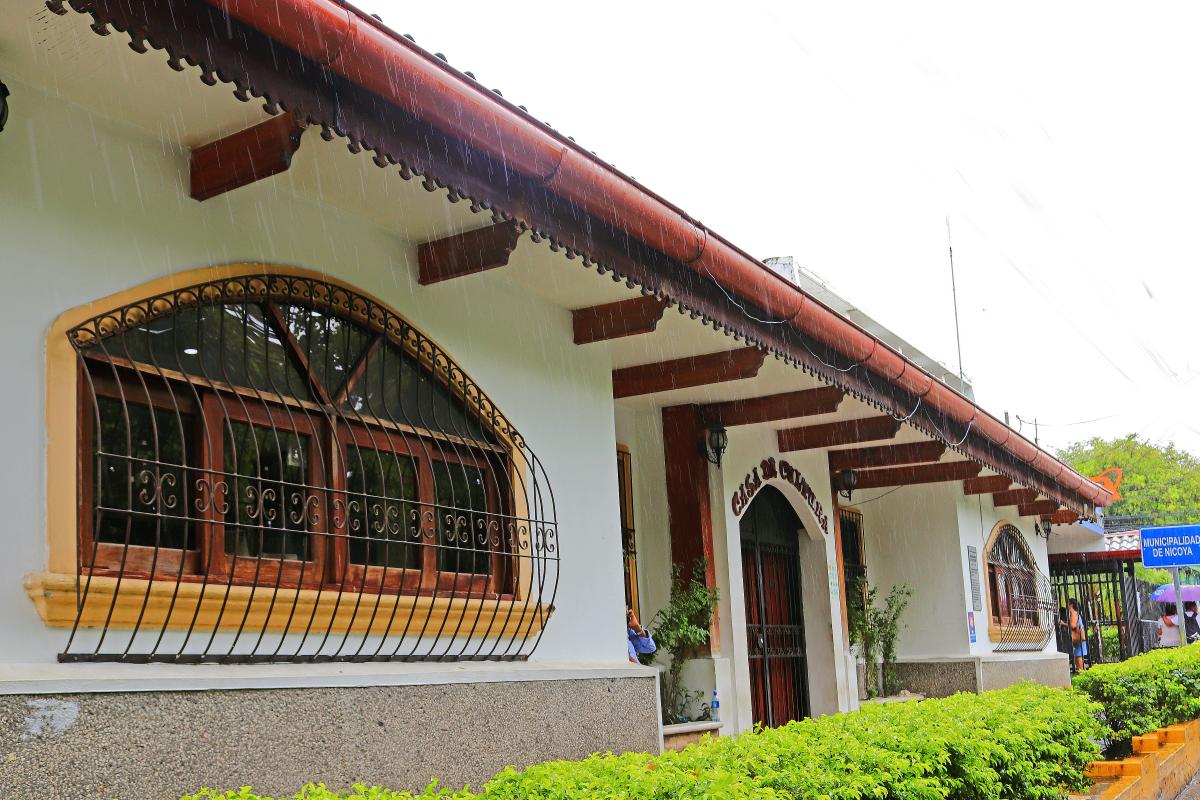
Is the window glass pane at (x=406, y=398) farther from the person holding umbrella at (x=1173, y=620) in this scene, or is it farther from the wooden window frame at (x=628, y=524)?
the person holding umbrella at (x=1173, y=620)

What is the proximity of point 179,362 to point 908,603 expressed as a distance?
38.1 feet

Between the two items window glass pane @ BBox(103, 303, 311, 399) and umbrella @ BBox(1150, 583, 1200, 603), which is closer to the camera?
window glass pane @ BBox(103, 303, 311, 399)

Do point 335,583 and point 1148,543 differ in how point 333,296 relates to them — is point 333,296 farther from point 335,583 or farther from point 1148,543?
point 1148,543

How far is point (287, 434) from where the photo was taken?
18.7 ft

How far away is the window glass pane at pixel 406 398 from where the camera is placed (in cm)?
629

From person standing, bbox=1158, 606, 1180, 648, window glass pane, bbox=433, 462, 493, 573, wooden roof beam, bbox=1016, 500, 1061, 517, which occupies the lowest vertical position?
person standing, bbox=1158, 606, 1180, 648

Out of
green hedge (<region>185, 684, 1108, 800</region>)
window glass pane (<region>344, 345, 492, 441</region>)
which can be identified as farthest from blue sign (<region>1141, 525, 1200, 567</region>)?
window glass pane (<region>344, 345, 492, 441</region>)

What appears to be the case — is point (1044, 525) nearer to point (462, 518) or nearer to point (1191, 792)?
point (1191, 792)

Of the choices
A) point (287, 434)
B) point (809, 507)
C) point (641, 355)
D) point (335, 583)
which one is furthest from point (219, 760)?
point (809, 507)

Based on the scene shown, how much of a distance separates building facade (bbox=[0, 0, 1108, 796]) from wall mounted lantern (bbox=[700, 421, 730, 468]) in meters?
1.31

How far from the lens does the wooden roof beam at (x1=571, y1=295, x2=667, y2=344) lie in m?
7.59

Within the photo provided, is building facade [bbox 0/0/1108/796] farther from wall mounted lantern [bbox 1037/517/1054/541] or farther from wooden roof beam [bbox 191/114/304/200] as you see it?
wall mounted lantern [bbox 1037/517/1054/541]

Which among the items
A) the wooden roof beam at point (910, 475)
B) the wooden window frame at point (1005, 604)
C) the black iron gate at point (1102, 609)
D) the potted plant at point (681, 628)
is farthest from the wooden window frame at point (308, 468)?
the black iron gate at point (1102, 609)

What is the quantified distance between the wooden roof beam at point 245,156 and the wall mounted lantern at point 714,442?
570 cm
